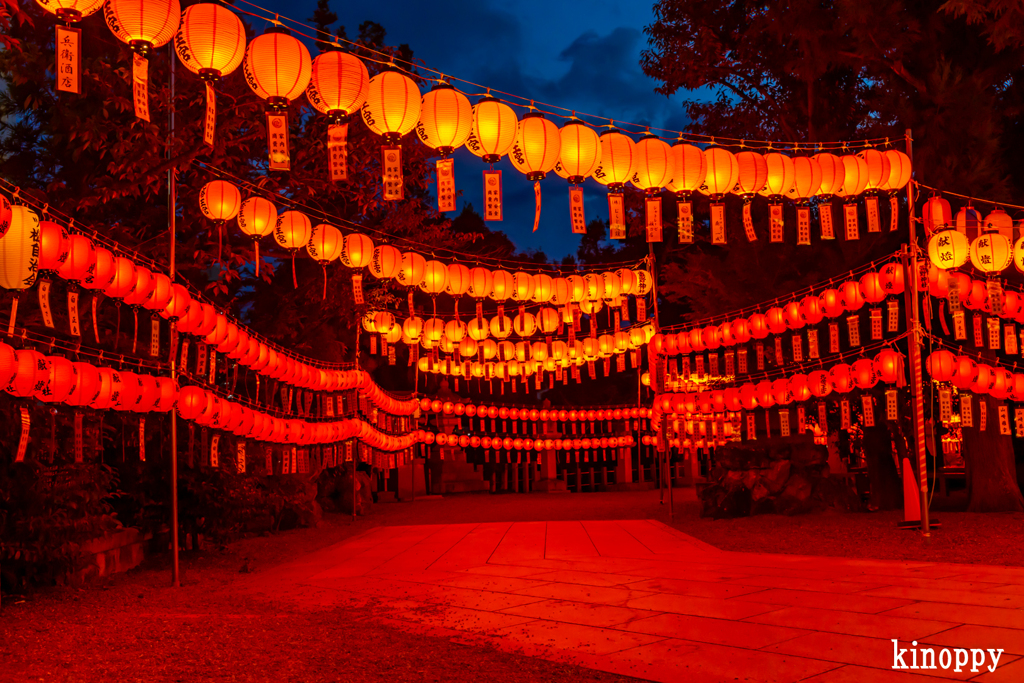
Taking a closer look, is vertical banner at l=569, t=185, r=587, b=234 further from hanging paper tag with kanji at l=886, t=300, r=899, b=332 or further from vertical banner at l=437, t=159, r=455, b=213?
hanging paper tag with kanji at l=886, t=300, r=899, b=332

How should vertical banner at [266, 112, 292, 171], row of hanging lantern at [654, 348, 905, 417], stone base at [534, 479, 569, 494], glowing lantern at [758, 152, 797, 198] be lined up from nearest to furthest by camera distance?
vertical banner at [266, 112, 292, 171] < glowing lantern at [758, 152, 797, 198] < row of hanging lantern at [654, 348, 905, 417] < stone base at [534, 479, 569, 494]

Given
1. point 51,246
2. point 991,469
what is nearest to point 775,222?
point 51,246

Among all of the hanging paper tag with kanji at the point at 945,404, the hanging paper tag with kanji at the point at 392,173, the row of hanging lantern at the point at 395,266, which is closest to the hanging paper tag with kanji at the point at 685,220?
the hanging paper tag with kanji at the point at 392,173

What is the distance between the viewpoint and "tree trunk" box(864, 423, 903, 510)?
16.3 metres

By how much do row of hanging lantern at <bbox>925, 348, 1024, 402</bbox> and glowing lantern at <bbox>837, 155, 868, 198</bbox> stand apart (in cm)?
314

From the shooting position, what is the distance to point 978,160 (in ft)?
45.2

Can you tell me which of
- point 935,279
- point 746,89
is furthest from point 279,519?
point 746,89

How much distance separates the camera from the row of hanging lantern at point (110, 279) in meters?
5.93

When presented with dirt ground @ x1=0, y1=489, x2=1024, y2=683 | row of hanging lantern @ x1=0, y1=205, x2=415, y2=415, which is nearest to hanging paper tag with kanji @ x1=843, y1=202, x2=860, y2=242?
dirt ground @ x1=0, y1=489, x2=1024, y2=683

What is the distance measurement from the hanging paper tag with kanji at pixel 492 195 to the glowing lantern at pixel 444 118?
1.78 ft

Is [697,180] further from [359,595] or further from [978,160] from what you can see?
[978,160]

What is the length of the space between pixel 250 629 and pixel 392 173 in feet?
12.7

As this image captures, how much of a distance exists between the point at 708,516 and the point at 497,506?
7082 millimetres

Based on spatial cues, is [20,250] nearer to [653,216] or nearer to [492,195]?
[492,195]
